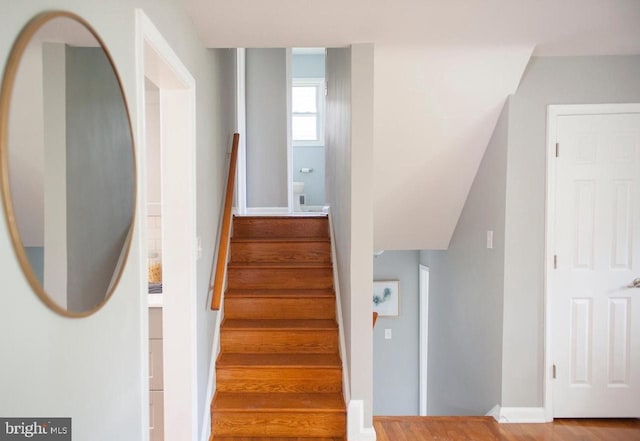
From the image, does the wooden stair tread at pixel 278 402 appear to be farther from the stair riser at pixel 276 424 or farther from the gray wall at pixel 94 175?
Result: the gray wall at pixel 94 175

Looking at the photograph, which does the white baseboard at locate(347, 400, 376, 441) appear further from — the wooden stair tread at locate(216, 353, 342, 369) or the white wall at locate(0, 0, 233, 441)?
the white wall at locate(0, 0, 233, 441)

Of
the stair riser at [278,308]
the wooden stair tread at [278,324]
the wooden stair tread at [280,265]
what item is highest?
Result: the wooden stair tread at [280,265]

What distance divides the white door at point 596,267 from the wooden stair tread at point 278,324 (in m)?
1.50

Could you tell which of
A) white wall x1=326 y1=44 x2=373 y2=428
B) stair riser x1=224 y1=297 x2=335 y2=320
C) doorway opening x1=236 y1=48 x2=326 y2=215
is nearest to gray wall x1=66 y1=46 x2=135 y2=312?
white wall x1=326 y1=44 x2=373 y2=428

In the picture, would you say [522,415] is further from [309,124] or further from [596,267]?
[309,124]

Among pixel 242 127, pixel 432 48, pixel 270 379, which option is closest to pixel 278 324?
pixel 270 379

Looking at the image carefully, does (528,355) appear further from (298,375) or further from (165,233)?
(165,233)

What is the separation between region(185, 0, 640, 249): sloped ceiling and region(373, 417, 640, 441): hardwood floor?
1.58 meters


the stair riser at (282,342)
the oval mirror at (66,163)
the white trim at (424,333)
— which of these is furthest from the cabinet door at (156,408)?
the white trim at (424,333)

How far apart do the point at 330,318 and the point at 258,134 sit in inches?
112

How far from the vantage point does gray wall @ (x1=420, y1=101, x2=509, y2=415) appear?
9.56ft

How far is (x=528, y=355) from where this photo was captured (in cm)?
283

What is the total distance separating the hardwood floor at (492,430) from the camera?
2643 mm

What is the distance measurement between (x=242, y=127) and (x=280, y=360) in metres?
2.99
